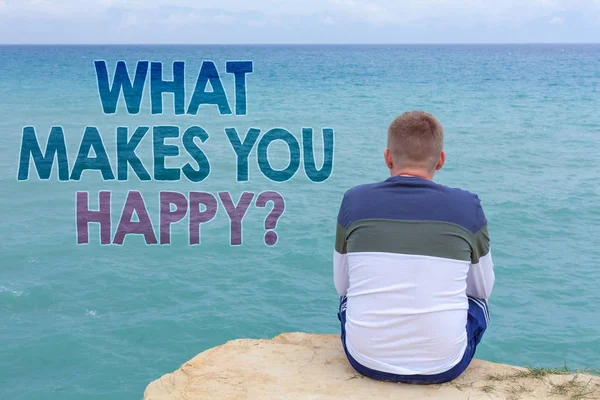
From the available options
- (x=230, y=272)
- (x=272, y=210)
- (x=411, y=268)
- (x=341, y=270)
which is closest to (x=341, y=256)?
(x=341, y=270)

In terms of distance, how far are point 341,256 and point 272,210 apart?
7.34 meters

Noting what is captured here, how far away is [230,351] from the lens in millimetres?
3869

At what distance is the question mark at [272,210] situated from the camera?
931 centimetres

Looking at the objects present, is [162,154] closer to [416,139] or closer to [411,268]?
[416,139]

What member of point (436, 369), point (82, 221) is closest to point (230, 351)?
point (436, 369)

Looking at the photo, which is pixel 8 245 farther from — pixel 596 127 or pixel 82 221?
pixel 596 127

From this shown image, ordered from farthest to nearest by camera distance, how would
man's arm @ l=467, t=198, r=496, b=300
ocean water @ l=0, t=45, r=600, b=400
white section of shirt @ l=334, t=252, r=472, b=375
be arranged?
ocean water @ l=0, t=45, r=600, b=400, man's arm @ l=467, t=198, r=496, b=300, white section of shirt @ l=334, t=252, r=472, b=375

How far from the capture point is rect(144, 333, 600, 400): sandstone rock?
325cm

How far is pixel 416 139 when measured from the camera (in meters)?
3.25

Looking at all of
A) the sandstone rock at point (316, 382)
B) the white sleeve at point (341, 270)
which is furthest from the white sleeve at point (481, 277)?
the white sleeve at point (341, 270)

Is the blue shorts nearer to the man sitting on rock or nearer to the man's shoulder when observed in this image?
the man sitting on rock

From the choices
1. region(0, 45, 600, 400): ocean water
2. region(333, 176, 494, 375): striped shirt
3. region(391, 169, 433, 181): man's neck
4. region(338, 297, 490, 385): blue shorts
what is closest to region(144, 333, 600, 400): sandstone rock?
region(338, 297, 490, 385): blue shorts

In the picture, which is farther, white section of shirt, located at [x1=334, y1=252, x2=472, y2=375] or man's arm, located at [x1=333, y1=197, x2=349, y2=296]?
man's arm, located at [x1=333, y1=197, x2=349, y2=296]

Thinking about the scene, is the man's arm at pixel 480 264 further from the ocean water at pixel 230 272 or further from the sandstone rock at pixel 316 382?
the ocean water at pixel 230 272
